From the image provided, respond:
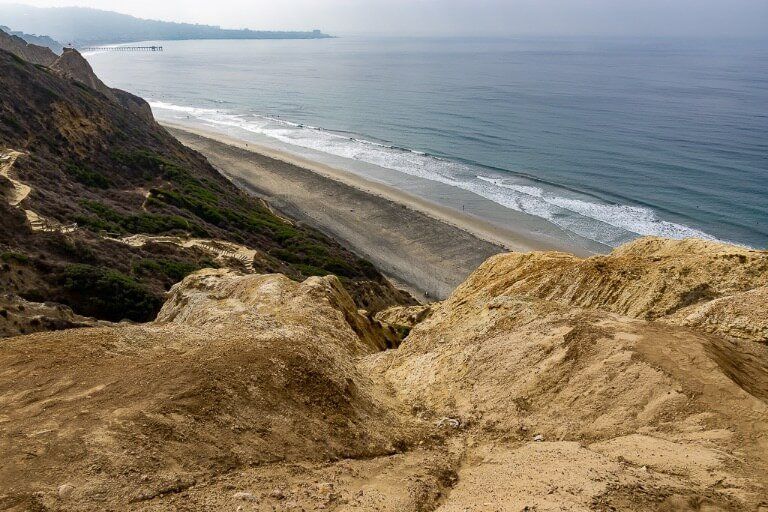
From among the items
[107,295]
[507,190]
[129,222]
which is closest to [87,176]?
[129,222]

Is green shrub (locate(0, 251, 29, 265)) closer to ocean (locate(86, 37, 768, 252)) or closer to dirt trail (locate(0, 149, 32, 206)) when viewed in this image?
dirt trail (locate(0, 149, 32, 206))

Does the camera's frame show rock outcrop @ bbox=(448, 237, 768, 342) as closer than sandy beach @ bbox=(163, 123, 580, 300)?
Yes

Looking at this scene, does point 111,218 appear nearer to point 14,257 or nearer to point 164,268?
point 164,268

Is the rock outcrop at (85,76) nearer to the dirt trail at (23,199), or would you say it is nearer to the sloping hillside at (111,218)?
the sloping hillside at (111,218)

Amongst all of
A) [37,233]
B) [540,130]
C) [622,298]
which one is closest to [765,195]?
[540,130]

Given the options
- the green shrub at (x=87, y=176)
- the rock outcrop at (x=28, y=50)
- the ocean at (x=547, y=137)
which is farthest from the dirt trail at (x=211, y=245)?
the rock outcrop at (x=28, y=50)

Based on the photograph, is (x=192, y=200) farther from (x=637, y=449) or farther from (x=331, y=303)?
(x=637, y=449)

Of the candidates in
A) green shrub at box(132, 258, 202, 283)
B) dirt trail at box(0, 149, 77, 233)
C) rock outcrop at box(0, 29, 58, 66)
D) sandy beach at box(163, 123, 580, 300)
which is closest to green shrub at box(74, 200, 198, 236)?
dirt trail at box(0, 149, 77, 233)
